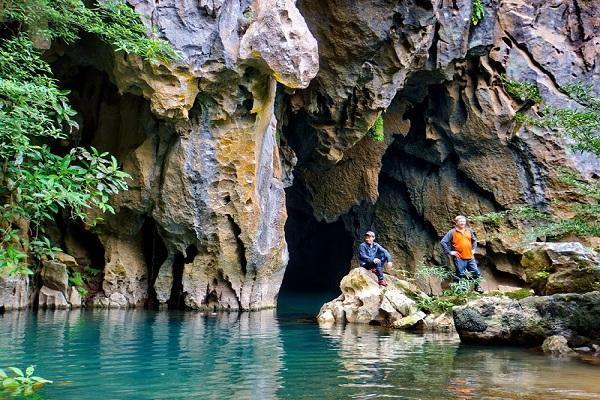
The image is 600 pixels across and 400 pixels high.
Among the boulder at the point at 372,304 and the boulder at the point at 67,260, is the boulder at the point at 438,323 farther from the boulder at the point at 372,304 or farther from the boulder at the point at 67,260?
the boulder at the point at 67,260

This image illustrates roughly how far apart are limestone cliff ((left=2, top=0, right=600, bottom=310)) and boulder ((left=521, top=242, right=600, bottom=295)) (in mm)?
6643

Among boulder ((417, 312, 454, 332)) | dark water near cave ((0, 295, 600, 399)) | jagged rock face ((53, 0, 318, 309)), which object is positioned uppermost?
jagged rock face ((53, 0, 318, 309))

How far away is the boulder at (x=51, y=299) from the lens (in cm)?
1608

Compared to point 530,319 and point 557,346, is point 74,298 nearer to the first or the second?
point 530,319

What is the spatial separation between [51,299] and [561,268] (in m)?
11.7

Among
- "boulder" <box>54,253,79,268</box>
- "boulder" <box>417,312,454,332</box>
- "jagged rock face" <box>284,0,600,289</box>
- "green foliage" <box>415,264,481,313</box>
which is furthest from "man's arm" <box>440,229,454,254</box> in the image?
"boulder" <box>54,253,79,268</box>

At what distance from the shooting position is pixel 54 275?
1630 centimetres

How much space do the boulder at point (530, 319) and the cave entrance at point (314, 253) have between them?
60.9 ft

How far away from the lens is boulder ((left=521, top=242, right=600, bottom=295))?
1045 cm

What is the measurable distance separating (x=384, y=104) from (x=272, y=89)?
16.3ft

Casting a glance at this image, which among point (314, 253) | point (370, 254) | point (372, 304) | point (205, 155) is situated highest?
point (205, 155)

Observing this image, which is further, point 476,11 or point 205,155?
point 476,11

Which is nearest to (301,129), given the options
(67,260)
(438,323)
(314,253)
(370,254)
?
(370,254)

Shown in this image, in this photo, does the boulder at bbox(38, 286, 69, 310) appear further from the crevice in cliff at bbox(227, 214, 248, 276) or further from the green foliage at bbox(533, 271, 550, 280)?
the green foliage at bbox(533, 271, 550, 280)
